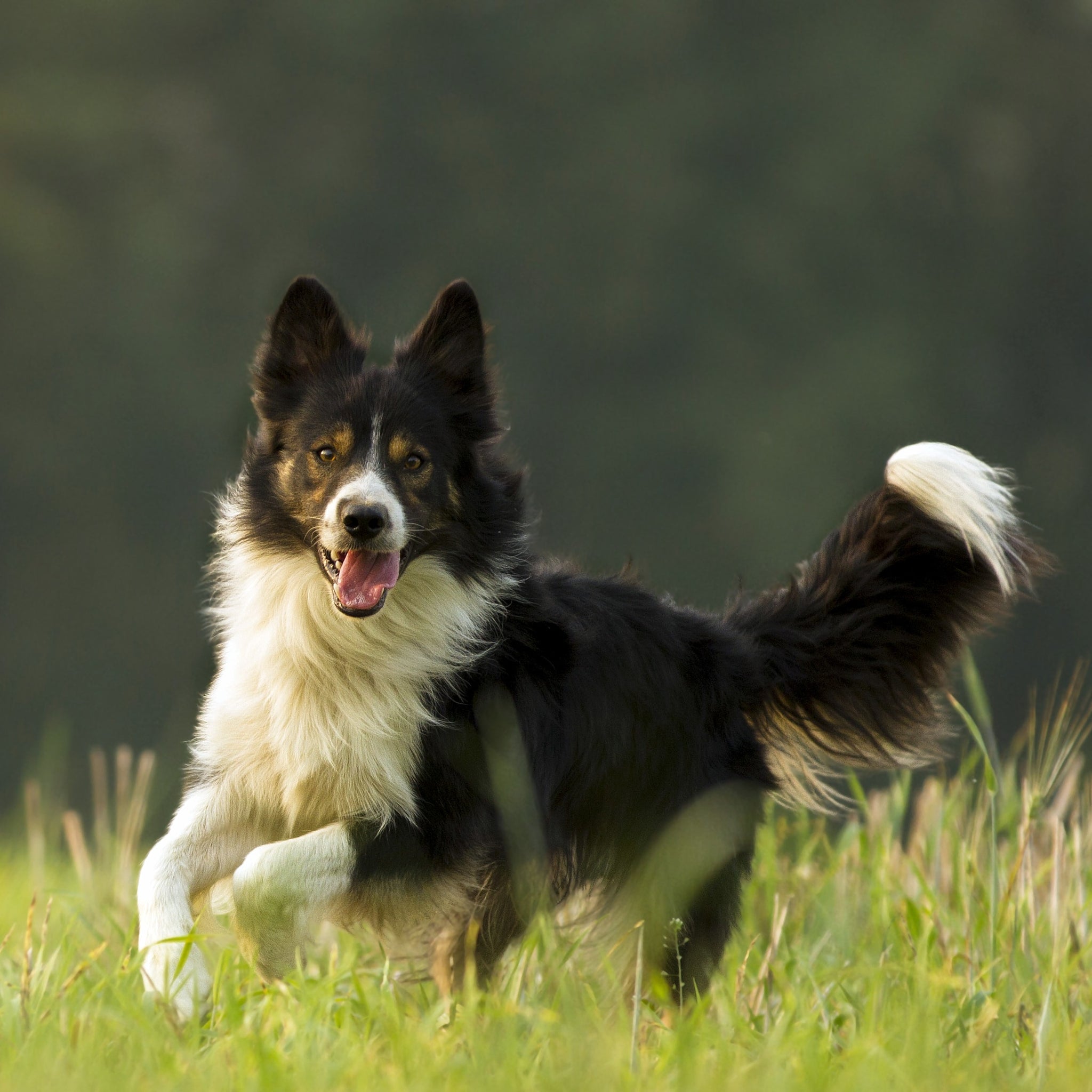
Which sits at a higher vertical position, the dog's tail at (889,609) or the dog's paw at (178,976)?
the dog's tail at (889,609)

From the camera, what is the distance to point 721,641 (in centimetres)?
458

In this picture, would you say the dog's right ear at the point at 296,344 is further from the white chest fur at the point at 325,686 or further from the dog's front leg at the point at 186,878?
the dog's front leg at the point at 186,878

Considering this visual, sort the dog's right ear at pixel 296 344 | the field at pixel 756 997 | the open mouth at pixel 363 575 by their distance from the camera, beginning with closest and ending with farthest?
the field at pixel 756 997 → the open mouth at pixel 363 575 → the dog's right ear at pixel 296 344

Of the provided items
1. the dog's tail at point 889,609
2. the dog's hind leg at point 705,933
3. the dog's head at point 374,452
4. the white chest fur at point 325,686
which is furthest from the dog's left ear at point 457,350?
the dog's hind leg at point 705,933

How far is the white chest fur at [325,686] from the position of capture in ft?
13.1

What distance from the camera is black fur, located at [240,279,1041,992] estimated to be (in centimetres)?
409

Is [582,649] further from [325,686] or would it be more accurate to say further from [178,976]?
[178,976]

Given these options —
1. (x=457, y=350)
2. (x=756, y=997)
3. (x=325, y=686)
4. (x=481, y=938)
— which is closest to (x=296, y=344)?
(x=457, y=350)

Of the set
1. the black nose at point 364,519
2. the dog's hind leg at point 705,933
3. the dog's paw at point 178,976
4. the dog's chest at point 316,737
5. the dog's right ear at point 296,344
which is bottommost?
the dog's hind leg at point 705,933

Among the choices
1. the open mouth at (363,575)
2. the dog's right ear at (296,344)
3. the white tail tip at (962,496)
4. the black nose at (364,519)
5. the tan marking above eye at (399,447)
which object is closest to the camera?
the black nose at (364,519)

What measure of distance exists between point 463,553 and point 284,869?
982 mm

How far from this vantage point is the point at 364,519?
12.6 ft

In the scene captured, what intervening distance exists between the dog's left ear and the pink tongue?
0.54 metres

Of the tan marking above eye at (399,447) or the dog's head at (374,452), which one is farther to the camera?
the tan marking above eye at (399,447)
